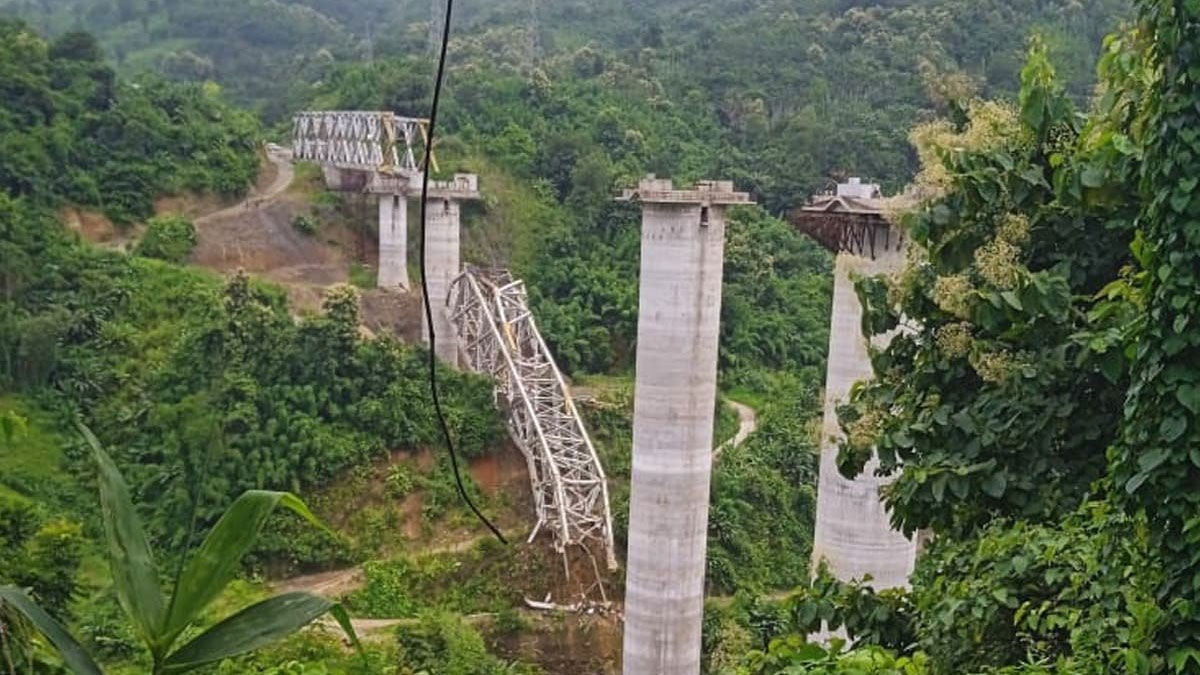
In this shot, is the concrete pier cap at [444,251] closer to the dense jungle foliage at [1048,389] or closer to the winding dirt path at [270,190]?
the winding dirt path at [270,190]

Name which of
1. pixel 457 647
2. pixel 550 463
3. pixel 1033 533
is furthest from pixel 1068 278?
pixel 550 463

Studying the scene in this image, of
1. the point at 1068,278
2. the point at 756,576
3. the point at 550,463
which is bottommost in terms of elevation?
the point at 756,576

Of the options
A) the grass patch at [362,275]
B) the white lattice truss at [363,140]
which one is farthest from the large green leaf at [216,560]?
the grass patch at [362,275]

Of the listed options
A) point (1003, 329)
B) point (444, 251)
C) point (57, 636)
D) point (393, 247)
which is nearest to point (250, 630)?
point (57, 636)

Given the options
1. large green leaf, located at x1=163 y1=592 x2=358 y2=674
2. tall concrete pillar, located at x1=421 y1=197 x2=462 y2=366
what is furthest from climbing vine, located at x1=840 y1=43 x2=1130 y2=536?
tall concrete pillar, located at x1=421 y1=197 x2=462 y2=366

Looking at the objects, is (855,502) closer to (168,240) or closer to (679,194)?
(679,194)

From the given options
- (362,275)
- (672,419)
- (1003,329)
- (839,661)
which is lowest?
(672,419)

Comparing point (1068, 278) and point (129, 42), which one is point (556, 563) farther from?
point (129, 42)

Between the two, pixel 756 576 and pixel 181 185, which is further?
pixel 181 185
